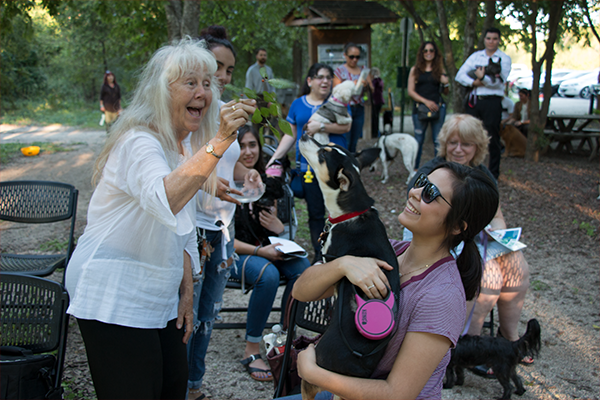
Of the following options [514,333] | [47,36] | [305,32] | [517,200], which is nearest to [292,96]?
[305,32]

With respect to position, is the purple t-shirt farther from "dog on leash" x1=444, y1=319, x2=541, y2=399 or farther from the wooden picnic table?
the wooden picnic table

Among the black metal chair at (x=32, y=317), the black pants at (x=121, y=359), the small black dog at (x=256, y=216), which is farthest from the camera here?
the small black dog at (x=256, y=216)

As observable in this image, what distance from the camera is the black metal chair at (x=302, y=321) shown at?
245 cm

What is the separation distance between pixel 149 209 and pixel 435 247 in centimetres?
115

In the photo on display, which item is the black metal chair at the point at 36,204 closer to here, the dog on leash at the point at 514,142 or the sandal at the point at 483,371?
the sandal at the point at 483,371

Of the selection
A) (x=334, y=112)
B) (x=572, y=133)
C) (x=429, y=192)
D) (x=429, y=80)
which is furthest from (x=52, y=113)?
(x=429, y=192)

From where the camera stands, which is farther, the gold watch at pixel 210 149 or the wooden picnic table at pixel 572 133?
the wooden picnic table at pixel 572 133

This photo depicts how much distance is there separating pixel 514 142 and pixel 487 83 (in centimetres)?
459

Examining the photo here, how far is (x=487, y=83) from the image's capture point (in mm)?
7125

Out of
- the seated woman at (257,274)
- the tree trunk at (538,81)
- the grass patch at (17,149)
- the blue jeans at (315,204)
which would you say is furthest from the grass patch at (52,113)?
the seated woman at (257,274)

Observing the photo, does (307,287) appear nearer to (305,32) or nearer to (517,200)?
(517,200)

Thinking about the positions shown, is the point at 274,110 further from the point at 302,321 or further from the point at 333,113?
the point at 333,113

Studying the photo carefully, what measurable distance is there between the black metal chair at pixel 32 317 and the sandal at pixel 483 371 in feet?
9.63

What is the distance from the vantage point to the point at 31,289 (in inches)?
92.1
